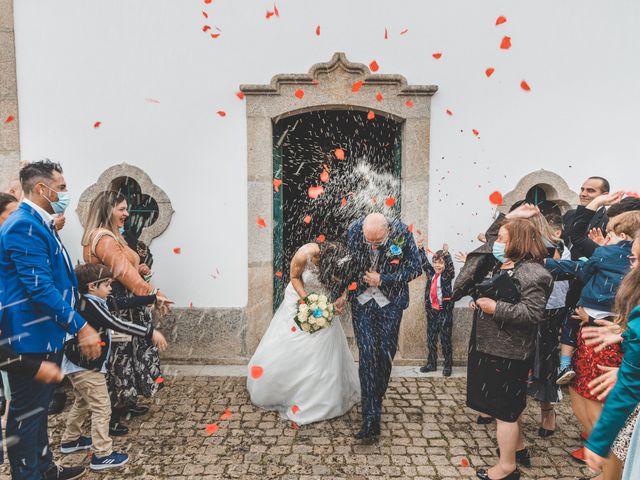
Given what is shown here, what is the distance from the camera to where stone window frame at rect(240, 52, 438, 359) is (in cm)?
572

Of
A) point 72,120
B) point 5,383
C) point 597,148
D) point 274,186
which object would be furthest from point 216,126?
point 597,148

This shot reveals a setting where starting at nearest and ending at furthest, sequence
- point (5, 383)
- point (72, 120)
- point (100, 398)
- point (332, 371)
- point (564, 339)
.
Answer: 1. point (5, 383)
2. point (100, 398)
3. point (564, 339)
4. point (332, 371)
5. point (72, 120)

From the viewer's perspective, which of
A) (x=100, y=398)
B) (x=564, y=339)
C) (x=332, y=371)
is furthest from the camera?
(x=332, y=371)

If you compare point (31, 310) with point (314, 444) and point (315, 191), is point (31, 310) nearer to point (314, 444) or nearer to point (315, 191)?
point (314, 444)

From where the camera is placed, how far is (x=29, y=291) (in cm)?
291

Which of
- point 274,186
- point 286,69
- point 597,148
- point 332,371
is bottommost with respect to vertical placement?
point 332,371

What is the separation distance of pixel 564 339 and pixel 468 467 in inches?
52.0

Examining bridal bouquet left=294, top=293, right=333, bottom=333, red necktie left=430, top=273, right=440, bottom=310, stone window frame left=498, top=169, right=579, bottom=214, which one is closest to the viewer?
bridal bouquet left=294, top=293, right=333, bottom=333

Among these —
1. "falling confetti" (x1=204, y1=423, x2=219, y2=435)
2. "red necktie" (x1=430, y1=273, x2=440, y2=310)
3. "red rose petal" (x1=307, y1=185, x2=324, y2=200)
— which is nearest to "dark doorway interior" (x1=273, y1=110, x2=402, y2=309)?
"red rose petal" (x1=307, y1=185, x2=324, y2=200)

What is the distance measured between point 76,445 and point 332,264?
103 inches

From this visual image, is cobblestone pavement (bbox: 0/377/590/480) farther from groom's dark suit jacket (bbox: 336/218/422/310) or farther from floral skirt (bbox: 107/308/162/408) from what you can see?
groom's dark suit jacket (bbox: 336/218/422/310)

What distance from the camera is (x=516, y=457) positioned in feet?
12.0

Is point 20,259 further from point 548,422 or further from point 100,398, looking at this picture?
point 548,422

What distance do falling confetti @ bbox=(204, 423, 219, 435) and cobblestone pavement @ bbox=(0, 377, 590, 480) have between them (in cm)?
4
